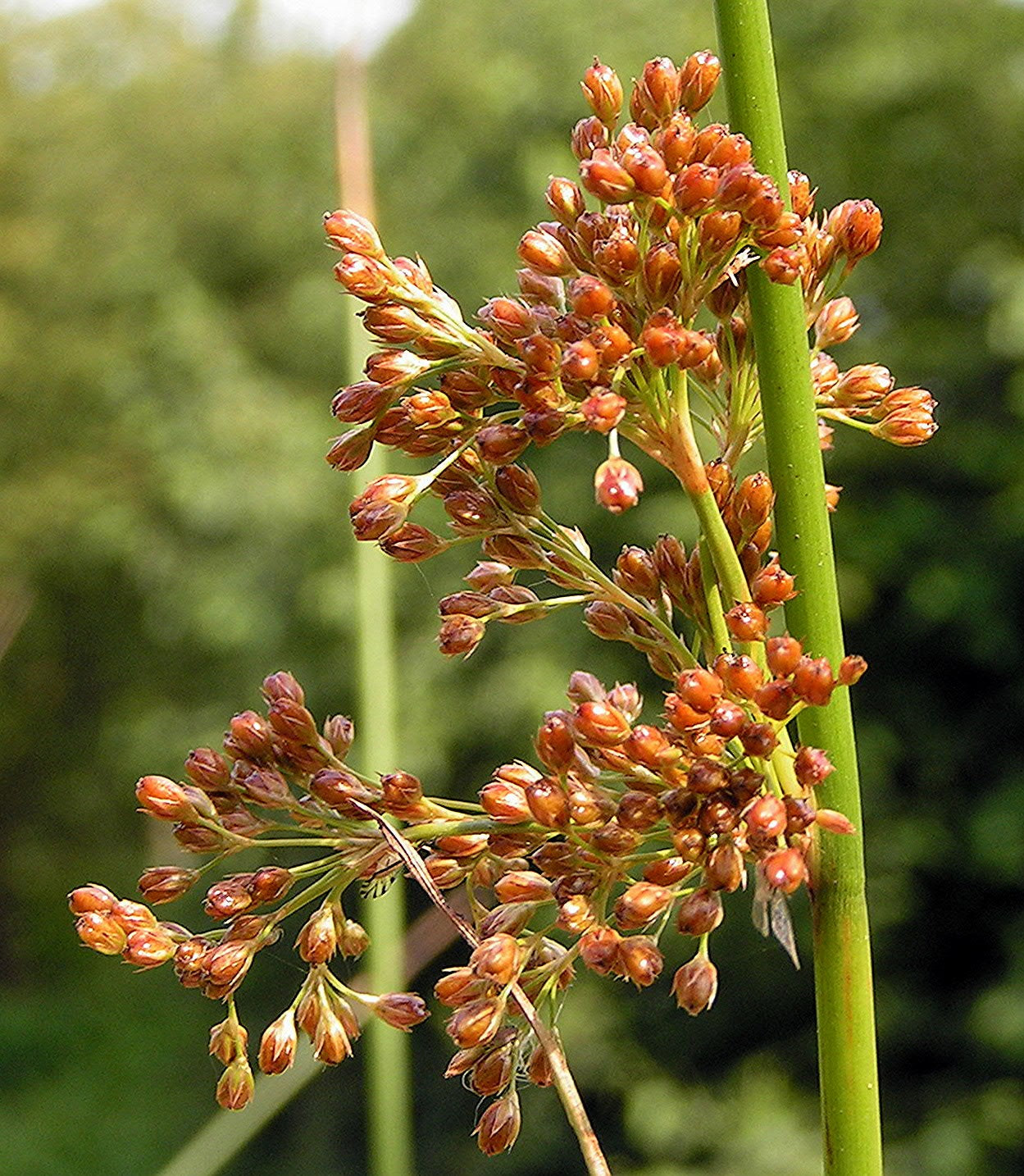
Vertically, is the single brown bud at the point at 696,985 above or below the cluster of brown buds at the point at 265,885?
below

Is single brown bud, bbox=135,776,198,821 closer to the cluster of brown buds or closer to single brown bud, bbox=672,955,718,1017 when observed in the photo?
the cluster of brown buds

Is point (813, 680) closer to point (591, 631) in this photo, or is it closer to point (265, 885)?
point (591, 631)

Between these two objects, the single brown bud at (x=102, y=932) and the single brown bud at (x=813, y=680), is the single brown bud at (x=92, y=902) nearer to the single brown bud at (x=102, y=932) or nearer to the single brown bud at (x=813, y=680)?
the single brown bud at (x=102, y=932)

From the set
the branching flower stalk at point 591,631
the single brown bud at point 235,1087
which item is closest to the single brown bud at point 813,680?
the branching flower stalk at point 591,631

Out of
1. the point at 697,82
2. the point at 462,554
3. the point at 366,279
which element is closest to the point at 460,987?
the point at 366,279

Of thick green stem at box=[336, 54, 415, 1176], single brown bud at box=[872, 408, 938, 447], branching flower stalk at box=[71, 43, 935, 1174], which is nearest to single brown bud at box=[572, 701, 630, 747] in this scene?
branching flower stalk at box=[71, 43, 935, 1174]

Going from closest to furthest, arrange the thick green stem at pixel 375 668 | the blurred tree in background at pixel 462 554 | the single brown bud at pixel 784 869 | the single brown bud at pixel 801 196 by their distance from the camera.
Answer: the single brown bud at pixel 784 869 < the single brown bud at pixel 801 196 < the thick green stem at pixel 375 668 < the blurred tree in background at pixel 462 554
